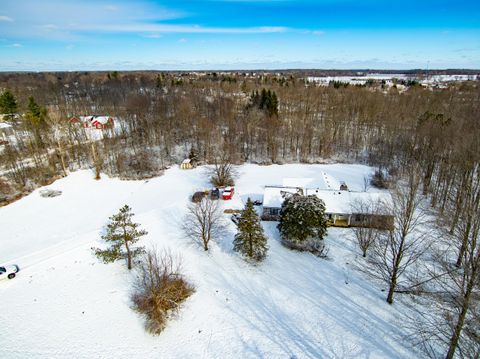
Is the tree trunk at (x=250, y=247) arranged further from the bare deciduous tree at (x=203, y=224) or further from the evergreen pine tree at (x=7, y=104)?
the evergreen pine tree at (x=7, y=104)

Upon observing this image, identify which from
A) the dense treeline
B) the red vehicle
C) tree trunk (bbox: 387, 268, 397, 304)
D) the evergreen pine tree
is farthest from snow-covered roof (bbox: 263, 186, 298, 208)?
the evergreen pine tree

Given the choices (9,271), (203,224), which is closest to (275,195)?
(203,224)

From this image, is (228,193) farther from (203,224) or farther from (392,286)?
(392,286)

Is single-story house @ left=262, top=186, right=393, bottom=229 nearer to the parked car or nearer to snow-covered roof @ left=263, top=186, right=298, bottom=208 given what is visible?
snow-covered roof @ left=263, top=186, right=298, bottom=208

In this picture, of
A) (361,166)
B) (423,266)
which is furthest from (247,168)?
(423,266)

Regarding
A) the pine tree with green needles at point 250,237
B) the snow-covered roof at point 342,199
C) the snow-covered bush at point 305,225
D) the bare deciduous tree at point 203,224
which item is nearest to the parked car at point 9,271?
the bare deciduous tree at point 203,224
